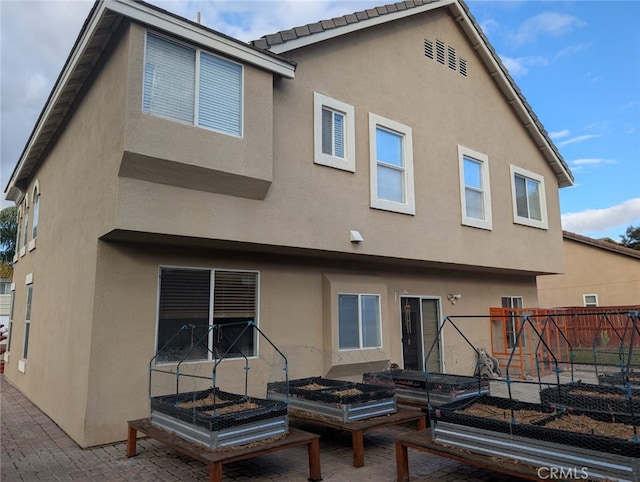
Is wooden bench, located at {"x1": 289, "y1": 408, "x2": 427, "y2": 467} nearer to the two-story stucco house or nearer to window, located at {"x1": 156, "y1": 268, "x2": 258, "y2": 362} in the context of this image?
window, located at {"x1": 156, "y1": 268, "x2": 258, "y2": 362}

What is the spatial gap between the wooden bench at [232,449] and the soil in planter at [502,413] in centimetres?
178

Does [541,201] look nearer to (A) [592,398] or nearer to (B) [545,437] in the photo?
(A) [592,398]

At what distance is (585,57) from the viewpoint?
12.3 m

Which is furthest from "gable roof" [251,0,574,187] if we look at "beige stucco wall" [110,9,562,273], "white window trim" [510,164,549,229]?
"white window trim" [510,164,549,229]

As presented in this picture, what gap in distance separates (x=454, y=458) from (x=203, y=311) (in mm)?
4670

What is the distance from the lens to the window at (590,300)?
74.5 feet

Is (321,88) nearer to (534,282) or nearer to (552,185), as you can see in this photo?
(552,185)

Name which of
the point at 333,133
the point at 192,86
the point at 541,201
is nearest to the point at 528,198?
the point at 541,201

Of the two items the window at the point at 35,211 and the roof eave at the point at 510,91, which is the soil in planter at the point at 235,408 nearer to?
the window at the point at 35,211

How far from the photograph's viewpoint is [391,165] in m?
9.72

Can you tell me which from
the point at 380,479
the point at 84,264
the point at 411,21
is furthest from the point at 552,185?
the point at 84,264

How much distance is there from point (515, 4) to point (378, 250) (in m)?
7.06

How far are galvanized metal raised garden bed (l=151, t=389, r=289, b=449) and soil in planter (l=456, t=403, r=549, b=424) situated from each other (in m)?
2.19

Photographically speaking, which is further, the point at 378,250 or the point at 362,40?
the point at 362,40
